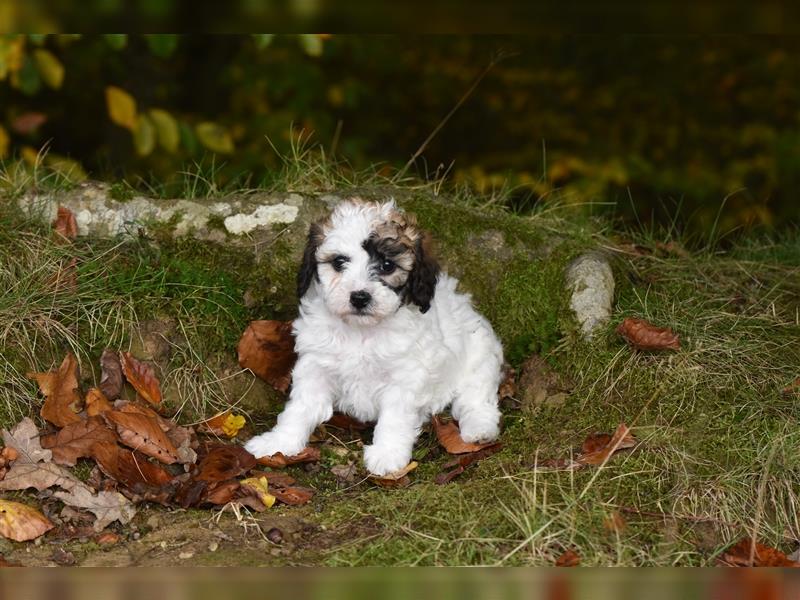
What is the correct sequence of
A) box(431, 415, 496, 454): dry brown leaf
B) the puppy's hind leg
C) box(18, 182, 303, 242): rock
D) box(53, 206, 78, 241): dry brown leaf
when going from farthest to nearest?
box(18, 182, 303, 242): rock < box(53, 206, 78, 241): dry brown leaf < the puppy's hind leg < box(431, 415, 496, 454): dry brown leaf

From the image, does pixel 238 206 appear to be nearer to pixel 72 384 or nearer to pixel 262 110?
pixel 72 384

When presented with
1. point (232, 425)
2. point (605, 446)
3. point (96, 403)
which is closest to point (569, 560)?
point (605, 446)

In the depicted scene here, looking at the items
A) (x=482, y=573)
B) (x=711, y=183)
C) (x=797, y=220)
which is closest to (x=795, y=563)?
(x=482, y=573)

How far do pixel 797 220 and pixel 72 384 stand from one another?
7883 millimetres

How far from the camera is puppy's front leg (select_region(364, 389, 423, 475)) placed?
492 centimetres

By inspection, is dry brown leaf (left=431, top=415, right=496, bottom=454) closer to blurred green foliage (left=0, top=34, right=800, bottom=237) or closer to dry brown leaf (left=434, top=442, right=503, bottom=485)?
dry brown leaf (left=434, top=442, right=503, bottom=485)

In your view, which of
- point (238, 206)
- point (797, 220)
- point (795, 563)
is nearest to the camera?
point (795, 563)

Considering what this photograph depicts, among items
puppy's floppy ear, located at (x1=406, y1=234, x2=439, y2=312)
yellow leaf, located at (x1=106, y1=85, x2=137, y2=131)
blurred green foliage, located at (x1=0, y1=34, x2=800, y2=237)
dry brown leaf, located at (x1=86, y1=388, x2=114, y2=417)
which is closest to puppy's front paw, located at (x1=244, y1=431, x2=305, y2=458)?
dry brown leaf, located at (x1=86, y1=388, x2=114, y2=417)

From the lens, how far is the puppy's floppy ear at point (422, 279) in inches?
197

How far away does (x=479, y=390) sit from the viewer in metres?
5.50

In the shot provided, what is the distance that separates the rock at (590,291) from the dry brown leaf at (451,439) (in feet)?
3.24

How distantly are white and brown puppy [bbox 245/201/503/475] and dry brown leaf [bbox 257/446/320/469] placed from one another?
0.05 m

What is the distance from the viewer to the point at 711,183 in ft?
35.7

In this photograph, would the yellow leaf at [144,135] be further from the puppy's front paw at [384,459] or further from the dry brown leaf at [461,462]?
the dry brown leaf at [461,462]
